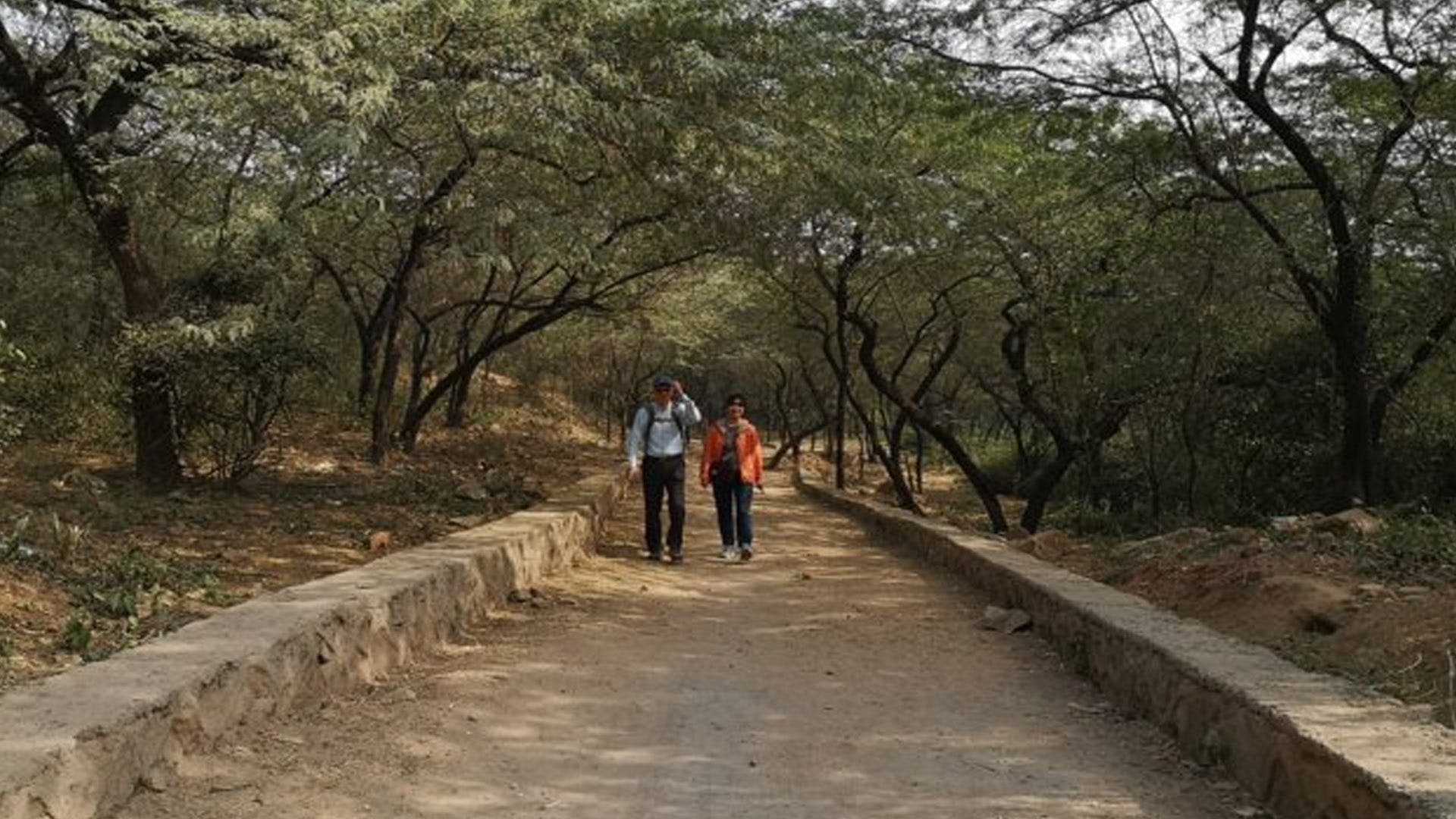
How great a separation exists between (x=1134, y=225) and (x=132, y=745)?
39.0 ft

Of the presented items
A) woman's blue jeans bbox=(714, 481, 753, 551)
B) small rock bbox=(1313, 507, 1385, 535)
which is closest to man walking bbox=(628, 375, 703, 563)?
woman's blue jeans bbox=(714, 481, 753, 551)

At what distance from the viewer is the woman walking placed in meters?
10.4

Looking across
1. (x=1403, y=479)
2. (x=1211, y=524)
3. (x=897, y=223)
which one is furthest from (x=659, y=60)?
(x=1403, y=479)

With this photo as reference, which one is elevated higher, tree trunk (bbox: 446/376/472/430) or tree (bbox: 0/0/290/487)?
tree (bbox: 0/0/290/487)

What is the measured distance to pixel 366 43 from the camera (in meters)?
7.55

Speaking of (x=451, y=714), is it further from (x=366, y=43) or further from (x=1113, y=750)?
(x=366, y=43)

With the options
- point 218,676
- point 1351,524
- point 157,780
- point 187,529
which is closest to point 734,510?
point 187,529

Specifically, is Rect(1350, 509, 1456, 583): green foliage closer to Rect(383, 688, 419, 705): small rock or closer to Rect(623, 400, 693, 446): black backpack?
Rect(623, 400, 693, 446): black backpack

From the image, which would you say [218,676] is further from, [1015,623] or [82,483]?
[82,483]

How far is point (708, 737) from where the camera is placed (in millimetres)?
A: 4570

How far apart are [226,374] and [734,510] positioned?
476 centimetres

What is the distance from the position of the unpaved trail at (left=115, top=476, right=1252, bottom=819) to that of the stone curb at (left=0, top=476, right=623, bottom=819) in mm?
118

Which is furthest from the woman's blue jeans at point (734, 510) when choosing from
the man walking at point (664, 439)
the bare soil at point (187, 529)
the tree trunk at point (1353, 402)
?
the tree trunk at point (1353, 402)

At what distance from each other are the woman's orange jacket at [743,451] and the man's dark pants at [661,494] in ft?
1.64
